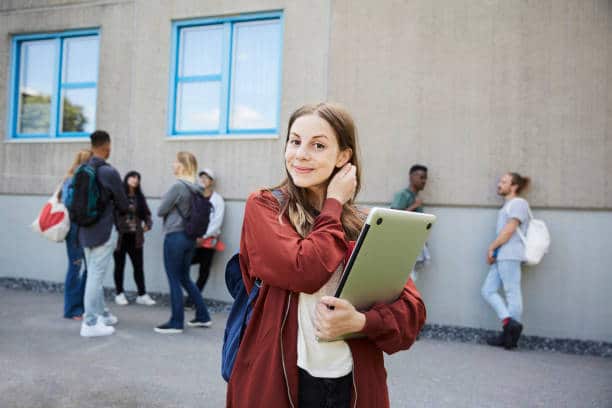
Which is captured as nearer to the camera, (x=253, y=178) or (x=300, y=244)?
(x=300, y=244)

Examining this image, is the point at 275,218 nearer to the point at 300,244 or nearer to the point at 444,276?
the point at 300,244

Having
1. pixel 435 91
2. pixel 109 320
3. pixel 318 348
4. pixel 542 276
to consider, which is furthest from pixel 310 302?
pixel 435 91

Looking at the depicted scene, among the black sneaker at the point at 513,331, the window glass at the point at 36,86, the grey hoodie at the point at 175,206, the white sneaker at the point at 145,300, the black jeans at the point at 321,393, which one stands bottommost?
the white sneaker at the point at 145,300

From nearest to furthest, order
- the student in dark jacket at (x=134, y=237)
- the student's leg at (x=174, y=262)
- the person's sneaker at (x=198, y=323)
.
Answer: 1. the student's leg at (x=174, y=262)
2. the person's sneaker at (x=198, y=323)
3. the student in dark jacket at (x=134, y=237)

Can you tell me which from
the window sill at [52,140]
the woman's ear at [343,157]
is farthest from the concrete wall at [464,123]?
the woman's ear at [343,157]

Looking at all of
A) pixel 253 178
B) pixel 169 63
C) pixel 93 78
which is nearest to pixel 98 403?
pixel 253 178

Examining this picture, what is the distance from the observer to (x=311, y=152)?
1.71 meters

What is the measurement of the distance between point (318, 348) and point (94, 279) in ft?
15.0

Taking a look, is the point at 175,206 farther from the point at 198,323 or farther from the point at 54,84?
the point at 54,84

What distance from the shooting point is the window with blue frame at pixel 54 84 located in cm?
915

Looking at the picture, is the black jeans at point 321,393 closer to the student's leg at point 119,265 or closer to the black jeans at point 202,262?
the black jeans at point 202,262

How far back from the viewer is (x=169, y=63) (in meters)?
8.43

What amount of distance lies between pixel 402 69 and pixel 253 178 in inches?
107

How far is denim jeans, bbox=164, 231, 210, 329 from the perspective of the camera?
5734mm
